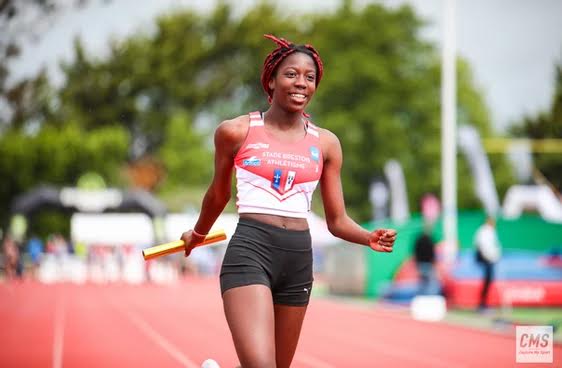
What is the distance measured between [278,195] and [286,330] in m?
0.62

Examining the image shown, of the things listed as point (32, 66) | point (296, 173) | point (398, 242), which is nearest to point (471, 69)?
point (32, 66)

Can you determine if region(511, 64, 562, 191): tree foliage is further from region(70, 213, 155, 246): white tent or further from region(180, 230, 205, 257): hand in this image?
region(180, 230, 205, 257): hand

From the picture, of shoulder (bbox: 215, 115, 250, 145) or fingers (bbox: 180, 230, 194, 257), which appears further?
fingers (bbox: 180, 230, 194, 257)

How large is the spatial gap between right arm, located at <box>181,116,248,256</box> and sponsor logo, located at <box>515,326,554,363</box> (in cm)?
356

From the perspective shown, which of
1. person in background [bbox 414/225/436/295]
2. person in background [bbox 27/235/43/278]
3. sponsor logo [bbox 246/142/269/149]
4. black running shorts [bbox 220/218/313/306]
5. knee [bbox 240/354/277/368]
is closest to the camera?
knee [bbox 240/354/277/368]

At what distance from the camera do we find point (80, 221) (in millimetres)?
46125

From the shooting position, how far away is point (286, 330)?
543 centimetres

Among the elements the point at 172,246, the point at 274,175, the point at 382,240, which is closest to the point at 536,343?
the point at 382,240

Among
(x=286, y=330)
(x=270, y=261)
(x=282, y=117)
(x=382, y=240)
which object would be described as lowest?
(x=286, y=330)

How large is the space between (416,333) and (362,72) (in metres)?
40.9

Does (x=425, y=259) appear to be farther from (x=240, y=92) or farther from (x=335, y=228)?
(x=240, y=92)

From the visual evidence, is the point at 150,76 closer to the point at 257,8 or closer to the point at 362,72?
the point at 257,8

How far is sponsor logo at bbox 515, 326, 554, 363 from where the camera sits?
8.54 m

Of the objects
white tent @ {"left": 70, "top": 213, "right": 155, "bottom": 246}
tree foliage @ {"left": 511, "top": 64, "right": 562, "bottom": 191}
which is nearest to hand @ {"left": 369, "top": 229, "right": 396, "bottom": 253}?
white tent @ {"left": 70, "top": 213, "right": 155, "bottom": 246}
